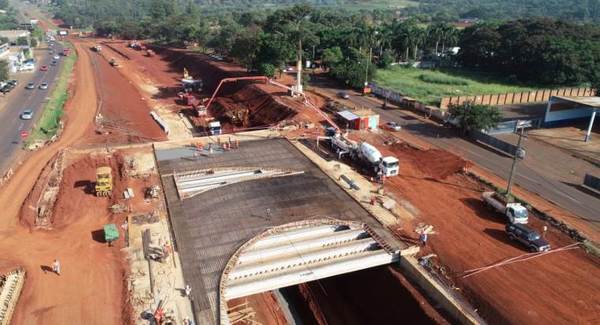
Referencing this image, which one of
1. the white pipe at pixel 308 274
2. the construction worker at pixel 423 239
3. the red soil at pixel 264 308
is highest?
the construction worker at pixel 423 239

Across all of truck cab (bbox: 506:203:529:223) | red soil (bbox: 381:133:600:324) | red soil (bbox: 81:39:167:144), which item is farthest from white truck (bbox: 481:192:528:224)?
red soil (bbox: 81:39:167:144)

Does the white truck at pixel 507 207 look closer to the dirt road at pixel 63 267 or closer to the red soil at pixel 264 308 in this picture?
the red soil at pixel 264 308

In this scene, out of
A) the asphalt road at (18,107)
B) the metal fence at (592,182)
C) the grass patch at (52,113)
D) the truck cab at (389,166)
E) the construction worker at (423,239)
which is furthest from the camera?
the grass patch at (52,113)

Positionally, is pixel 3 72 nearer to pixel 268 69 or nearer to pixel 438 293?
pixel 268 69

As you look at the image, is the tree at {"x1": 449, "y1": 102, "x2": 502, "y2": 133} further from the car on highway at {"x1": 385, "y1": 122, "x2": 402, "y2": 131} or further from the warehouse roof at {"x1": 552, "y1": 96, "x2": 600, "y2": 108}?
the warehouse roof at {"x1": 552, "y1": 96, "x2": 600, "y2": 108}

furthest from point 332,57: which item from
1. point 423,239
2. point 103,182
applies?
point 423,239

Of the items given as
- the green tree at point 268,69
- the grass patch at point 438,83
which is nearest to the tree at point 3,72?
the green tree at point 268,69
